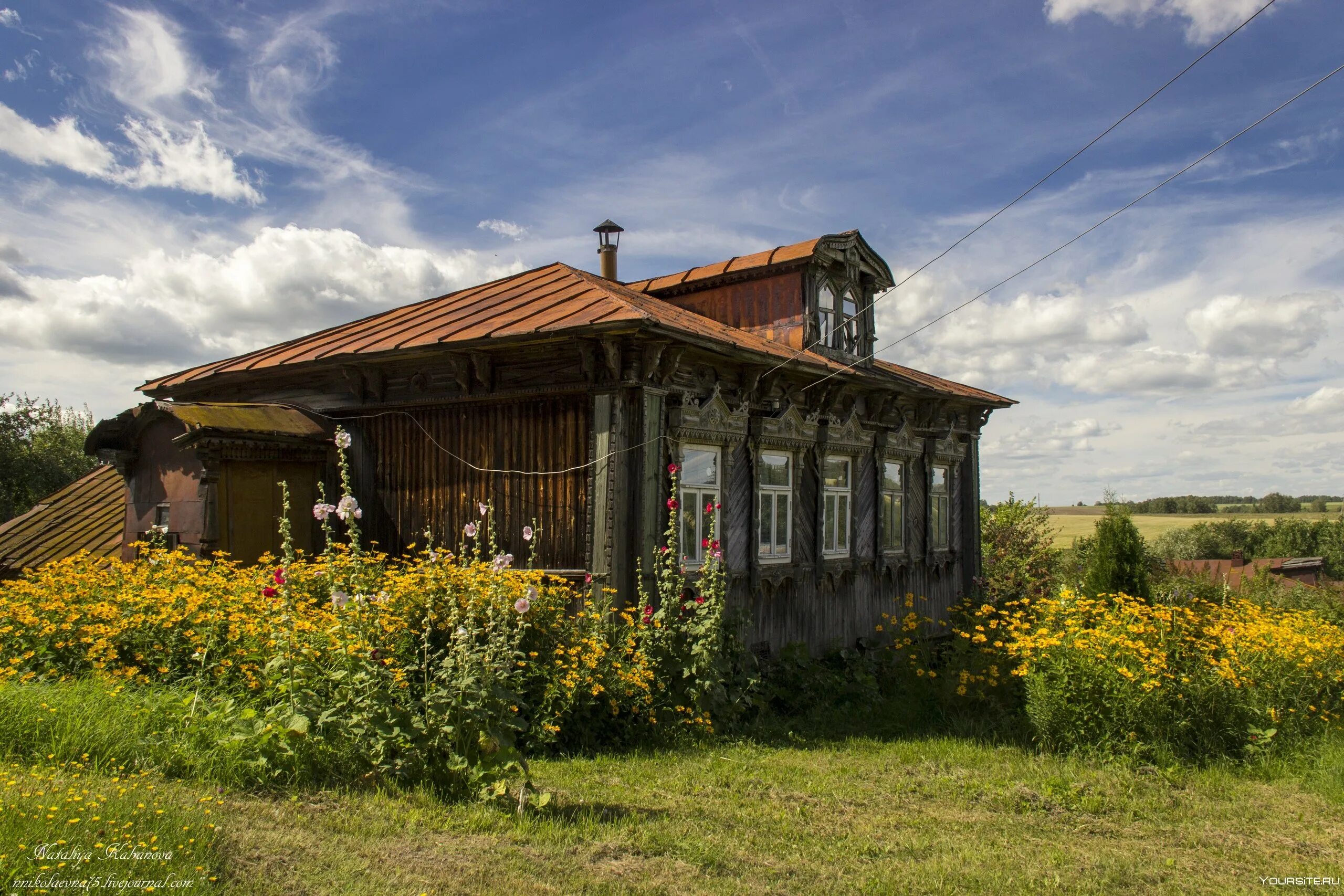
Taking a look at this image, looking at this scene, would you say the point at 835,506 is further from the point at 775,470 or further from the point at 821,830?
the point at 821,830

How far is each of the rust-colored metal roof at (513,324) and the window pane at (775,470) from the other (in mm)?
1159

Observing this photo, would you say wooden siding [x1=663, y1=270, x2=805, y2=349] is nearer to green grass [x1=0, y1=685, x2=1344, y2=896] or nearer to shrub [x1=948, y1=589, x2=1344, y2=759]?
shrub [x1=948, y1=589, x2=1344, y2=759]

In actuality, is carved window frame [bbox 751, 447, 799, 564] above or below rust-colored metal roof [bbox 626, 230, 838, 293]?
below

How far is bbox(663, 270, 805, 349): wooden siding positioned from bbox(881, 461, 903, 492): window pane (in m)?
2.29

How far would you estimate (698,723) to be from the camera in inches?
285

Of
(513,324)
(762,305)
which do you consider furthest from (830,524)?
(513,324)

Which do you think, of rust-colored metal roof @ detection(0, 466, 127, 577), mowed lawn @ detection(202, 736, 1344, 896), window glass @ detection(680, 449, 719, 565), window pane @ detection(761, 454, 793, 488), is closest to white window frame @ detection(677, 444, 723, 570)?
window glass @ detection(680, 449, 719, 565)

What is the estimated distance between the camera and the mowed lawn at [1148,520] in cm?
5009

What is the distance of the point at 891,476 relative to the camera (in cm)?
1296

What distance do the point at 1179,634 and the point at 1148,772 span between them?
5.88 ft

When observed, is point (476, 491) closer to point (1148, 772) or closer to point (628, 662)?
point (628, 662)

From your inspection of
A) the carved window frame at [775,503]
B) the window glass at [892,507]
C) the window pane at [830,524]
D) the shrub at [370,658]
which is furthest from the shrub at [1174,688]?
the window glass at [892,507]

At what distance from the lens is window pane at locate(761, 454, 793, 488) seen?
1030 centimetres

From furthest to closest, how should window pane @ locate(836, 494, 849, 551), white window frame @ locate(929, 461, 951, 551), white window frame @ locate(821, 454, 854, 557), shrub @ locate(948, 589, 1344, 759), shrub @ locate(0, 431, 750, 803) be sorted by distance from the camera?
white window frame @ locate(929, 461, 951, 551)
window pane @ locate(836, 494, 849, 551)
white window frame @ locate(821, 454, 854, 557)
shrub @ locate(948, 589, 1344, 759)
shrub @ locate(0, 431, 750, 803)
